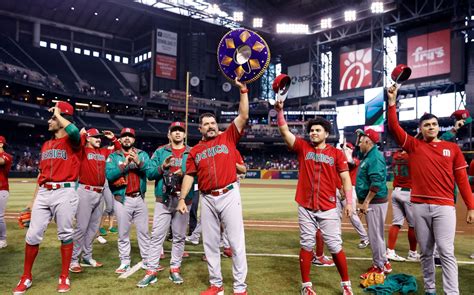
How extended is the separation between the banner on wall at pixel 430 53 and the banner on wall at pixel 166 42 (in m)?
33.8

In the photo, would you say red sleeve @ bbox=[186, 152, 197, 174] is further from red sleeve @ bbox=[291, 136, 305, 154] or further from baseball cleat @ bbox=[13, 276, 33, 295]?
baseball cleat @ bbox=[13, 276, 33, 295]

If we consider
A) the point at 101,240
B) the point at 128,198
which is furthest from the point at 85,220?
the point at 101,240

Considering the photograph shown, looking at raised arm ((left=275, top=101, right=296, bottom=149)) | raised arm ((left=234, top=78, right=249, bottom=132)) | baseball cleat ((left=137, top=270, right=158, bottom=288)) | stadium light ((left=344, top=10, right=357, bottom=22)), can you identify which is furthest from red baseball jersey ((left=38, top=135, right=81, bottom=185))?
stadium light ((left=344, top=10, right=357, bottom=22))

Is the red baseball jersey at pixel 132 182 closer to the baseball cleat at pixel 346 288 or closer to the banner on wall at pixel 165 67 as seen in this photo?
the baseball cleat at pixel 346 288

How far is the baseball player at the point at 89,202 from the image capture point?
18.6 ft

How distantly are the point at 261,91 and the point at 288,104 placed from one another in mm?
7940

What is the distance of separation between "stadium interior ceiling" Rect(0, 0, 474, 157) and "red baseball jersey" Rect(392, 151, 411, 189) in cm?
3617

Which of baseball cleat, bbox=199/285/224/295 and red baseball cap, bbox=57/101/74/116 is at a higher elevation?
red baseball cap, bbox=57/101/74/116

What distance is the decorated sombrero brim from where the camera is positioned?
477 cm

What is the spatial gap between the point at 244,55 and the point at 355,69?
46.8 metres

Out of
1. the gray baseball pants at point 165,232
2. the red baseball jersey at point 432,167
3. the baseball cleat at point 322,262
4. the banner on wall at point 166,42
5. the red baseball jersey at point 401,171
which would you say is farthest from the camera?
the banner on wall at point 166,42

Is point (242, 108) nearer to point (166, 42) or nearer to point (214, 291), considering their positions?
point (214, 291)

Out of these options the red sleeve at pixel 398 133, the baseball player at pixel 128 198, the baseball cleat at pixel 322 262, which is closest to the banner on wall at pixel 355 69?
the baseball cleat at pixel 322 262

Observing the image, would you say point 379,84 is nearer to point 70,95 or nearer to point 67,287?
point 70,95
